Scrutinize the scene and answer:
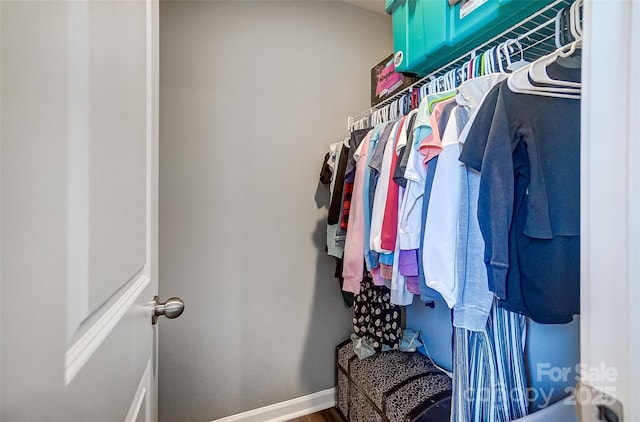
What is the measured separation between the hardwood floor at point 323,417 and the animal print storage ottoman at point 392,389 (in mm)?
56

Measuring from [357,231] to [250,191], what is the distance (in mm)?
717

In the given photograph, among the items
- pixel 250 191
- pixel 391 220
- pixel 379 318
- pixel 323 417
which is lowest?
pixel 323 417

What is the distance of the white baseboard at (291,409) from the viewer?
5.18 ft

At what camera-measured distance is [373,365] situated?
4.57 ft

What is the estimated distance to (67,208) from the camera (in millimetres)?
280

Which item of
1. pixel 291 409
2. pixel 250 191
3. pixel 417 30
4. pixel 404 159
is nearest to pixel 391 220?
pixel 404 159

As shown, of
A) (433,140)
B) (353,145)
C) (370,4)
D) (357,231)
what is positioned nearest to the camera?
(433,140)

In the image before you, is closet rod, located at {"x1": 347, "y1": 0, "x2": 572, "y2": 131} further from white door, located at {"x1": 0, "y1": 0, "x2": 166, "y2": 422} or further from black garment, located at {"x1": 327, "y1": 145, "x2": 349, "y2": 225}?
white door, located at {"x1": 0, "y1": 0, "x2": 166, "y2": 422}

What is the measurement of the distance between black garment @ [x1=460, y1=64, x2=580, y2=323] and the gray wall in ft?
3.78

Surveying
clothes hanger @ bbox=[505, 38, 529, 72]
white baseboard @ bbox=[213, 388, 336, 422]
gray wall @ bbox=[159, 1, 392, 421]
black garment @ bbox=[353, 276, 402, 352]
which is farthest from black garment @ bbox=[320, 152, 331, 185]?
white baseboard @ bbox=[213, 388, 336, 422]

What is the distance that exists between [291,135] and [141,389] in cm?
139

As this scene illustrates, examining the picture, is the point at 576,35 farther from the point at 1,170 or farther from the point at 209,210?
the point at 209,210

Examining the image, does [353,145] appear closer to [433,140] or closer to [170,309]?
[433,140]

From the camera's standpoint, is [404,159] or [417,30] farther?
[417,30]
